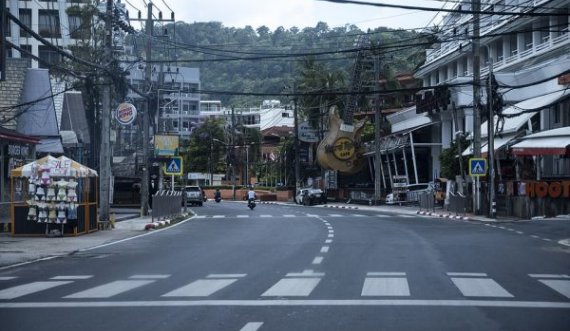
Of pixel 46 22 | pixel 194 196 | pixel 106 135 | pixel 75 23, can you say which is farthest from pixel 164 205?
pixel 46 22

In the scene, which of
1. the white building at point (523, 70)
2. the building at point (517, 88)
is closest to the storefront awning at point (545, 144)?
the building at point (517, 88)

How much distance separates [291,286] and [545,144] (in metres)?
25.0

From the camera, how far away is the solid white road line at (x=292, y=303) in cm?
1016

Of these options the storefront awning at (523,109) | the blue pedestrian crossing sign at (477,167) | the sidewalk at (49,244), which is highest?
the storefront awning at (523,109)

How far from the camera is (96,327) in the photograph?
869 cm

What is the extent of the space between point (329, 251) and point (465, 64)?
43035 millimetres

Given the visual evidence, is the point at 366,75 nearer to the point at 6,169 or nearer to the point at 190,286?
the point at 6,169

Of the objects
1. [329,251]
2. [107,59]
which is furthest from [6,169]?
[329,251]

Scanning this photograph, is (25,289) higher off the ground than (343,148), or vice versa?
(343,148)

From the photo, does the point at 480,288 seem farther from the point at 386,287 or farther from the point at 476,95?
the point at 476,95

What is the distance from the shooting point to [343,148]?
5950 centimetres

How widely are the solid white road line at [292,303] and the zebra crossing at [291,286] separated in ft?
1.41

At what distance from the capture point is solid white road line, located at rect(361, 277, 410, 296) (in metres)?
11.2

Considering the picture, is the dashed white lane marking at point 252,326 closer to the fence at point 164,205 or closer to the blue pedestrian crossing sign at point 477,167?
the fence at point 164,205
